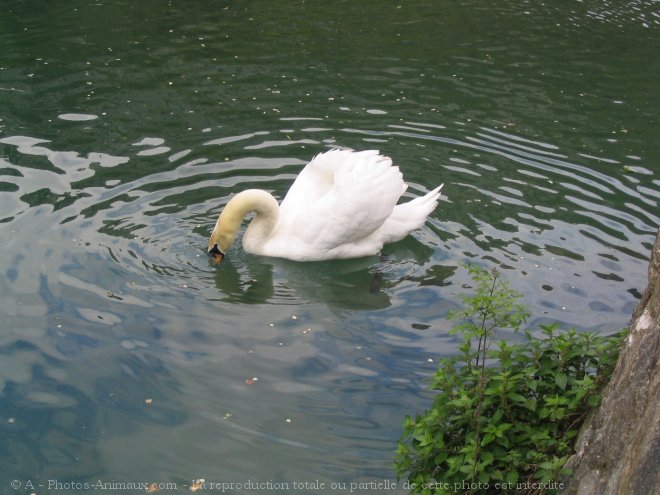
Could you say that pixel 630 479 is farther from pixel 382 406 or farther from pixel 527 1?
pixel 527 1

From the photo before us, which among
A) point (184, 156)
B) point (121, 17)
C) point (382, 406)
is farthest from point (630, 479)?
point (121, 17)

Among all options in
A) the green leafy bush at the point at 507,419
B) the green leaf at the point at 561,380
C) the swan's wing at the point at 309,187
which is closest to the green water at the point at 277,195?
the swan's wing at the point at 309,187

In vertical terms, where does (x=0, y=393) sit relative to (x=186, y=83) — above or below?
below

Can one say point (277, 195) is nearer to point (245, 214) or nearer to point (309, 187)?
point (309, 187)

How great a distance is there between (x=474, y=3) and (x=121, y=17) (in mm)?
6234

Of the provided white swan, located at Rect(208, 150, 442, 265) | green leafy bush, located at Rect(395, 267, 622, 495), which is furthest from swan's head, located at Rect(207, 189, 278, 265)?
green leafy bush, located at Rect(395, 267, 622, 495)

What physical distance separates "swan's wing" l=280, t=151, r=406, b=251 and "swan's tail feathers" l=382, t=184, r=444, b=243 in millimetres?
202

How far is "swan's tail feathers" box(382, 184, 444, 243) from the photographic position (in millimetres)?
8352

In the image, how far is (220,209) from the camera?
348 inches

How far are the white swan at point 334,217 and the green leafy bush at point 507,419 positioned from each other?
10.6 ft

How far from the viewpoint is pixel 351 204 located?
309 inches

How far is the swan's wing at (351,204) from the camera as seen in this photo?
787cm

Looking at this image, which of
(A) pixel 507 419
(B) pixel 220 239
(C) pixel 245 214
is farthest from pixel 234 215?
(A) pixel 507 419

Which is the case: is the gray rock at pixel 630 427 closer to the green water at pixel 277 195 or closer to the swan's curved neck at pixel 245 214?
the green water at pixel 277 195
